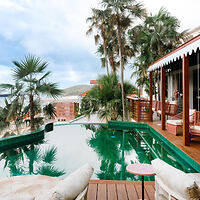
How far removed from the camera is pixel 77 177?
1619 millimetres

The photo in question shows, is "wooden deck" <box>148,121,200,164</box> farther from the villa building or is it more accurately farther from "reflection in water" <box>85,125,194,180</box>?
"reflection in water" <box>85,125,194,180</box>

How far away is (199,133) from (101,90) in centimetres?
552

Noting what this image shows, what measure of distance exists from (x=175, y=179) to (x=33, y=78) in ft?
22.2

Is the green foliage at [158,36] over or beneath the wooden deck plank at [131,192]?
over

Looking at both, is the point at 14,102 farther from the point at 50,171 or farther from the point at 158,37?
the point at 158,37

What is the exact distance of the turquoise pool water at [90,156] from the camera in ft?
14.3

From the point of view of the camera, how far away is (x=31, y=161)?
5.11 metres

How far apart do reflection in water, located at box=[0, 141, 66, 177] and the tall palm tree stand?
75.7 inches

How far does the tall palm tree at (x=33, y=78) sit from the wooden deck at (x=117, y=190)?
512 centimetres

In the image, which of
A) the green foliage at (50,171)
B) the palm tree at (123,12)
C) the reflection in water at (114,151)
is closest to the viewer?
the reflection in water at (114,151)

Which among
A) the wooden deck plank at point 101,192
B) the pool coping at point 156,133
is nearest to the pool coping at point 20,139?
the pool coping at point 156,133

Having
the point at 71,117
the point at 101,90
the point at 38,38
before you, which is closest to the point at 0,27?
the point at 38,38

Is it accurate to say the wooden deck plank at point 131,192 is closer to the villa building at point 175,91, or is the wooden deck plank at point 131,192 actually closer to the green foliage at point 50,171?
the green foliage at point 50,171

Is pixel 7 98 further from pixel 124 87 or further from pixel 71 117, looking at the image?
pixel 71 117
